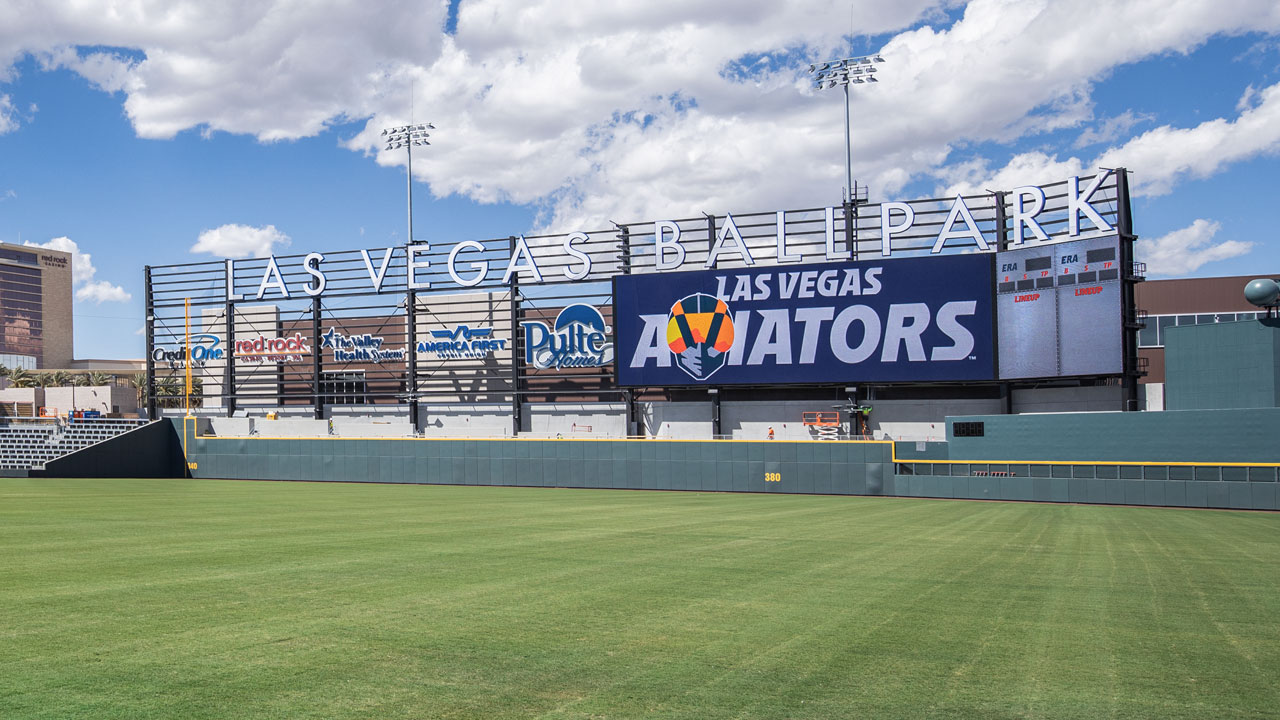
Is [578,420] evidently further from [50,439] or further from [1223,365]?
[1223,365]

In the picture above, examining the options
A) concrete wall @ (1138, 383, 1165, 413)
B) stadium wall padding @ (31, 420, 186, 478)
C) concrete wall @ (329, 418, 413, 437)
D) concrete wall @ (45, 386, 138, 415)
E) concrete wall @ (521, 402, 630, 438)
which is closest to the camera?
concrete wall @ (1138, 383, 1165, 413)

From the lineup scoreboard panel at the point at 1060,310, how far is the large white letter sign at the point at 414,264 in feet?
103

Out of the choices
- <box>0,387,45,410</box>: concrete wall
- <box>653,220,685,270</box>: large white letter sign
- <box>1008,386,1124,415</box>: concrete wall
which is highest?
<box>653,220,685,270</box>: large white letter sign

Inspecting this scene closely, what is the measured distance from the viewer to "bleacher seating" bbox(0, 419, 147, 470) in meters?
49.8

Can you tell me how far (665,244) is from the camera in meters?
50.5

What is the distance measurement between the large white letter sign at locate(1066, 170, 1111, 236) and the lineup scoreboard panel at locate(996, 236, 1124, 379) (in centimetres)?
150

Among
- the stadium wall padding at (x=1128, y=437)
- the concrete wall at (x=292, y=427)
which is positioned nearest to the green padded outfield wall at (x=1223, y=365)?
the stadium wall padding at (x=1128, y=437)

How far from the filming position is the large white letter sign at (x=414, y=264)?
5569cm

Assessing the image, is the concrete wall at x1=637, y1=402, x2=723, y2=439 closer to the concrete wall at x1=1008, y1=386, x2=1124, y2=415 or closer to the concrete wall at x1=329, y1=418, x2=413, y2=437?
the concrete wall at x1=329, y1=418, x2=413, y2=437

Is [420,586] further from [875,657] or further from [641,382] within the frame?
[641,382]

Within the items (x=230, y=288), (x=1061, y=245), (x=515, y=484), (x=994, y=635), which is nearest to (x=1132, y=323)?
(x=1061, y=245)

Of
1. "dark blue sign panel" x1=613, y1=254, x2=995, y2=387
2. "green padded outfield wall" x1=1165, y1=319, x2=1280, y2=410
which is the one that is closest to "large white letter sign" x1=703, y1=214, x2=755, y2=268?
"dark blue sign panel" x1=613, y1=254, x2=995, y2=387

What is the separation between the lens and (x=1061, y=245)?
41219 mm

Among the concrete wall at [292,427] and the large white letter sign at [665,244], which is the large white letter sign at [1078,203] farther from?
the concrete wall at [292,427]
